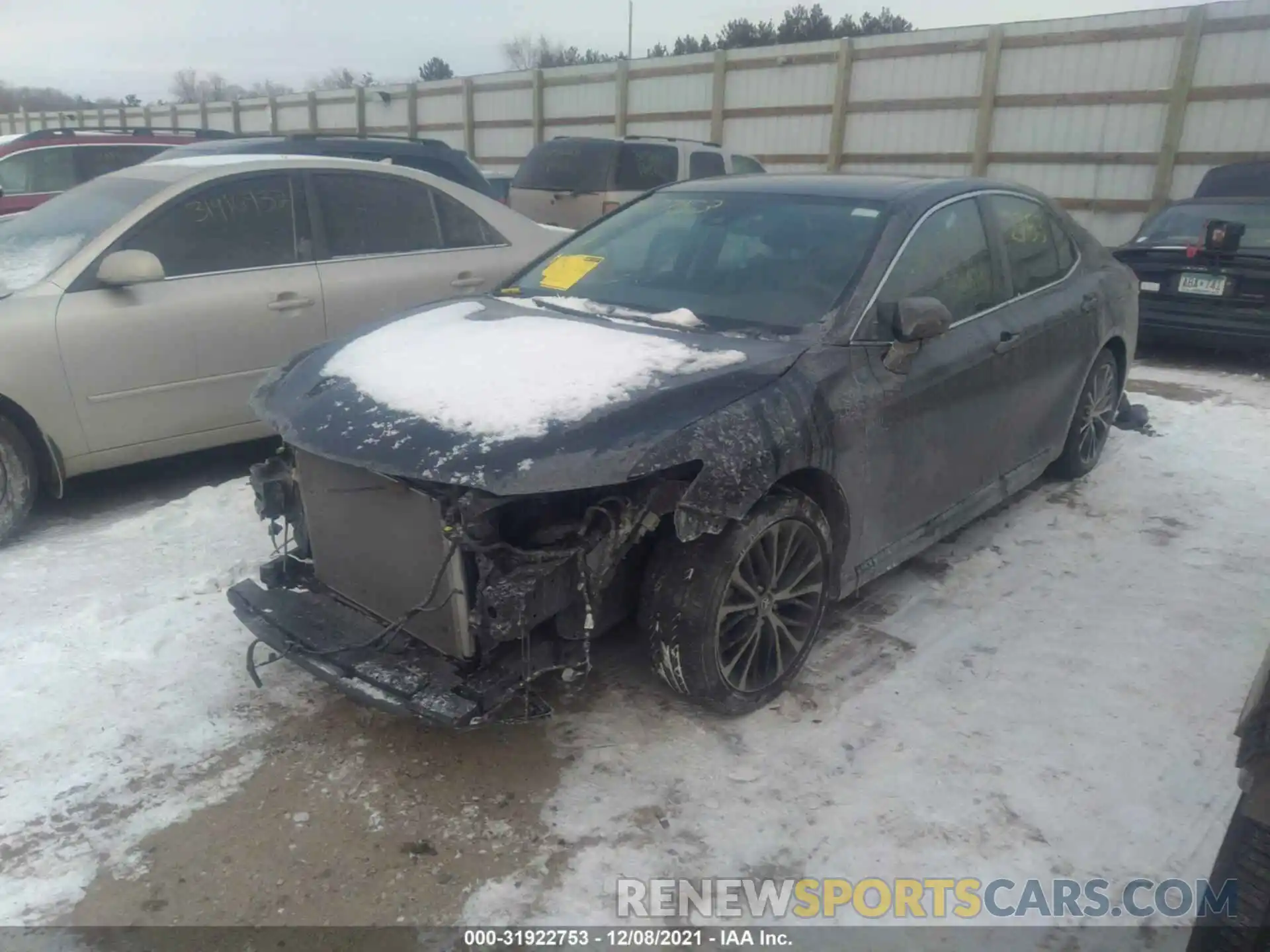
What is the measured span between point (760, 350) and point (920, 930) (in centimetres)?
180

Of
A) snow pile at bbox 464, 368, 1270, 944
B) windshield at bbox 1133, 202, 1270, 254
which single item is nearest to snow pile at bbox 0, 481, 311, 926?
snow pile at bbox 464, 368, 1270, 944

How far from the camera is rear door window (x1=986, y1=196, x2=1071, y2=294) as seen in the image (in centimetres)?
429

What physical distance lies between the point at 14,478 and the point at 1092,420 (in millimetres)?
5467

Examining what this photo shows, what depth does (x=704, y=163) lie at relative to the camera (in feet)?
38.3

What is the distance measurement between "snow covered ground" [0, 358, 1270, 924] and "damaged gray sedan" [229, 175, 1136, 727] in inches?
11.0

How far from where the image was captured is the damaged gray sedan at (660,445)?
2699mm

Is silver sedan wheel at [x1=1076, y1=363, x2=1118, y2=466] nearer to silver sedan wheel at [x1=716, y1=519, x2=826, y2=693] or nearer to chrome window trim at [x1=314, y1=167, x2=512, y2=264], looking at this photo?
silver sedan wheel at [x1=716, y1=519, x2=826, y2=693]

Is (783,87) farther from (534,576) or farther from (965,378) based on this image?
(534,576)

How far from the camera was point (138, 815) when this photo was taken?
2.70 m

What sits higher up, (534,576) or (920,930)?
(534,576)

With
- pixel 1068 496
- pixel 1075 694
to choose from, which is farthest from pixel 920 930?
pixel 1068 496

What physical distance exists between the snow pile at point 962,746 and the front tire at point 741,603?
0.17 m

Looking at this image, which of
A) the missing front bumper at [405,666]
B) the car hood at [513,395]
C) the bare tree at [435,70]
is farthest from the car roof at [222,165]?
the bare tree at [435,70]

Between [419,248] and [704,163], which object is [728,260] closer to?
[419,248]
